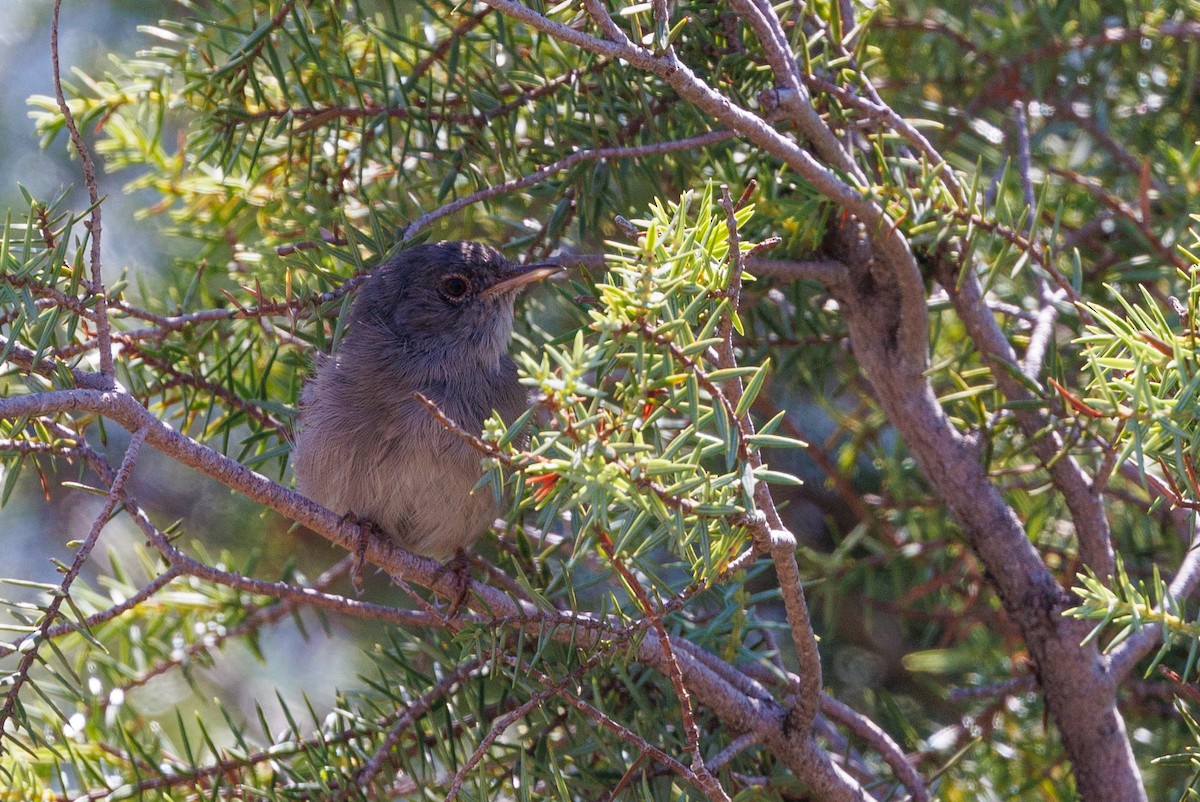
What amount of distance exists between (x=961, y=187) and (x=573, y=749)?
1382mm

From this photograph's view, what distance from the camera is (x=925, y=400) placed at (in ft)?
8.30

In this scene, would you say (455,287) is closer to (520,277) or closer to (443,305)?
(443,305)

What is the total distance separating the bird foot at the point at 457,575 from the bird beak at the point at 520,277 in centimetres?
72

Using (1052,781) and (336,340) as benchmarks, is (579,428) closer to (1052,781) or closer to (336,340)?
(336,340)

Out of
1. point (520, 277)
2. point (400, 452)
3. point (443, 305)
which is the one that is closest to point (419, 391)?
point (400, 452)

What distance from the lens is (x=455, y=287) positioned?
10.8 ft

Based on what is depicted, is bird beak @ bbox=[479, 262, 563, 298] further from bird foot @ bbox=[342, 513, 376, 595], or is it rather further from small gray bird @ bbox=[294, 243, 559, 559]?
bird foot @ bbox=[342, 513, 376, 595]

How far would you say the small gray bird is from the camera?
2.84 meters

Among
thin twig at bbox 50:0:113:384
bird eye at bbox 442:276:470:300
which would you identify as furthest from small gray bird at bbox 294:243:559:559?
thin twig at bbox 50:0:113:384

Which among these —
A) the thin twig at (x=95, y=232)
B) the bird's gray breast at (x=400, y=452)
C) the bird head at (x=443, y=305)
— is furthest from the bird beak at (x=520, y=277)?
the thin twig at (x=95, y=232)

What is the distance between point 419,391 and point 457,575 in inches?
18.4

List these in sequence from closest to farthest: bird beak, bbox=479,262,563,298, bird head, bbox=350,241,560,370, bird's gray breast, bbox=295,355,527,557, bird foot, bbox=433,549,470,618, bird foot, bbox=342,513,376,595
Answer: bird foot, bbox=342,513,376,595 → bird foot, bbox=433,549,470,618 → bird beak, bbox=479,262,563,298 → bird's gray breast, bbox=295,355,527,557 → bird head, bbox=350,241,560,370

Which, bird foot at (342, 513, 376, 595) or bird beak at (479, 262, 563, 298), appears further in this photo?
bird beak at (479, 262, 563, 298)

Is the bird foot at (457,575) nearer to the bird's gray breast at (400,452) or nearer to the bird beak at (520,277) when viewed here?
the bird's gray breast at (400,452)
